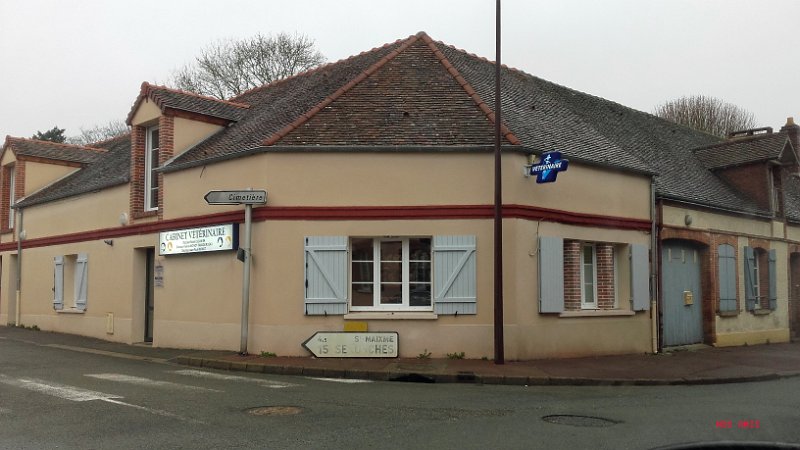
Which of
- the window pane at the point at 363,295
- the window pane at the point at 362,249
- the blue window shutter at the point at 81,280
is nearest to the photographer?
the window pane at the point at 363,295

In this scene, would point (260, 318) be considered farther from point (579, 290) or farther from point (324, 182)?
point (579, 290)

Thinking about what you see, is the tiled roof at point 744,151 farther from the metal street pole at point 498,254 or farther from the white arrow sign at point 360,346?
the white arrow sign at point 360,346

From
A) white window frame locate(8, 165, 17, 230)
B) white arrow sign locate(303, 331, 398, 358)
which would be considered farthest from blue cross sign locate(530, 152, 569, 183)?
white window frame locate(8, 165, 17, 230)

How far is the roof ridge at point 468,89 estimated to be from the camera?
13.8 metres

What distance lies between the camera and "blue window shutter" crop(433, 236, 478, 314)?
1333cm

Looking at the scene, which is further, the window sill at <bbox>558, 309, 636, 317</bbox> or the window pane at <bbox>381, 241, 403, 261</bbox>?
the window sill at <bbox>558, 309, 636, 317</bbox>

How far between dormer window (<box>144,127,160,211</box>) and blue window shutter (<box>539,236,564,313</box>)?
9387mm

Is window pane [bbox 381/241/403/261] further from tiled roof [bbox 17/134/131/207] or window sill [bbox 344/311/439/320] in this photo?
tiled roof [bbox 17/134/131/207]

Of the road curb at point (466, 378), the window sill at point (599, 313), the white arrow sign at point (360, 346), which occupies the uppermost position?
the window sill at point (599, 313)

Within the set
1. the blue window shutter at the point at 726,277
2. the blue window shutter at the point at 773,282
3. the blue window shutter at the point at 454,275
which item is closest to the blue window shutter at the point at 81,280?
the blue window shutter at the point at 454,275

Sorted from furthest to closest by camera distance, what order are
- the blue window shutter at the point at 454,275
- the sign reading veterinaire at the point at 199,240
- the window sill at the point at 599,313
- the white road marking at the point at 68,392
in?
the sign reading veterinaire at the point at 199,240
the window sill at the point at 599,313
the blue window shutter at the point at 454,275
the white road marking at the point at 68,392

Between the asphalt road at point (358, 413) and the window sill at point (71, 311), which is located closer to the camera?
the asphalt road at point (358, 413)

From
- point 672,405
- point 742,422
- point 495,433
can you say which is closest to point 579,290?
point 672,405

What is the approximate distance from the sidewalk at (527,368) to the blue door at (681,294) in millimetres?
1557
